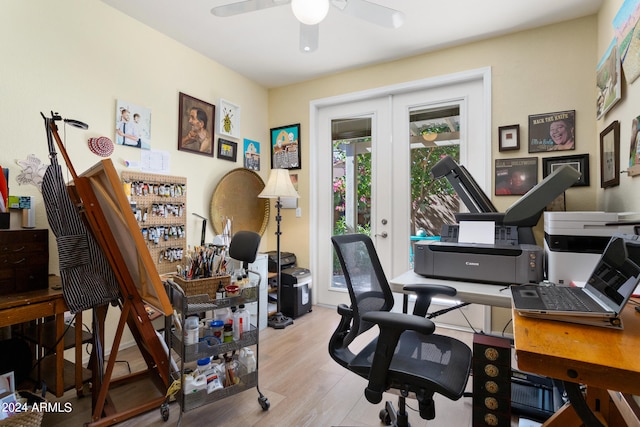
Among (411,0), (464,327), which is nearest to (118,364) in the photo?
(464,327)

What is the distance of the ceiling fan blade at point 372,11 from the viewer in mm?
1724

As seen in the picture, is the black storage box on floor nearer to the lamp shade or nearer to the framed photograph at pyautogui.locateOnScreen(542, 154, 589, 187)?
the lamp shade

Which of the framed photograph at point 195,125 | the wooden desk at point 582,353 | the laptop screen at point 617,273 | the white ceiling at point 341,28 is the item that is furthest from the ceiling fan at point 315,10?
the wooden desk at point 582,353

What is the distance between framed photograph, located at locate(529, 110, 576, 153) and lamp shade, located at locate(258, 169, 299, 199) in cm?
212

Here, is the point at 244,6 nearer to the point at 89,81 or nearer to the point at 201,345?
the point at 89,81

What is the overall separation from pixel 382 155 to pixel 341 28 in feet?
4.06

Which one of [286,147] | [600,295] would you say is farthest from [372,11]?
[286,147]

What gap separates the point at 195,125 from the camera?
9.72 ft

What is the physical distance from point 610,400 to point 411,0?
2586mm

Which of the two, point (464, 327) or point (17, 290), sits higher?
point (17, 290)

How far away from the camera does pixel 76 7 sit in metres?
2.16

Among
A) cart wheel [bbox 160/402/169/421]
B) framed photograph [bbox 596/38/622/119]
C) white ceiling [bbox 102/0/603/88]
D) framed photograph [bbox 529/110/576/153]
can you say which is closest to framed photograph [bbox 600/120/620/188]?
framed photograph [bbox 596/38/622/119]

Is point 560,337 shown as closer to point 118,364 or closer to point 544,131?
point 544,131

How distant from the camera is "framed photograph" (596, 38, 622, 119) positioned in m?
1.83
